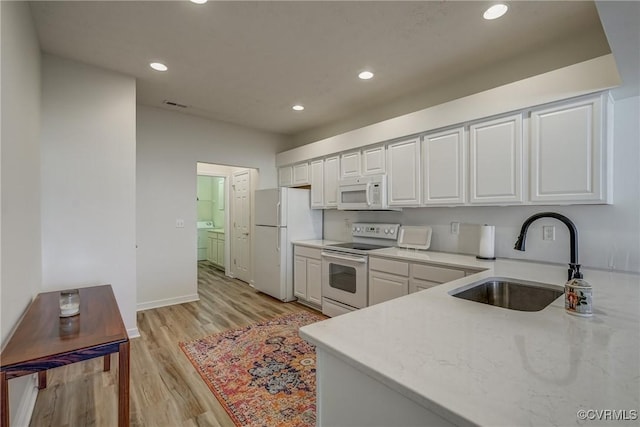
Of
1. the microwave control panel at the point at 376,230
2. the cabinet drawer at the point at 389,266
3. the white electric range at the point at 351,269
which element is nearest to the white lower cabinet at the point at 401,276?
the cabinet drawer at the point at 389,266

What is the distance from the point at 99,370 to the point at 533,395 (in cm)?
307

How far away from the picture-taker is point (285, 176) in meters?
4.94

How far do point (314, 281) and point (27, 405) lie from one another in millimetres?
2725

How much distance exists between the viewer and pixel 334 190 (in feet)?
13.1

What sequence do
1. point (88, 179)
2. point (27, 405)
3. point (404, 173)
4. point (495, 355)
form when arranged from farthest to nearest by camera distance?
point (404, 173) < point (88, 179) < point (27, 405) < point (495, 355)

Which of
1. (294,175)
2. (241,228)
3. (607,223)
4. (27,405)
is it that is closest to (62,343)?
(27,405)

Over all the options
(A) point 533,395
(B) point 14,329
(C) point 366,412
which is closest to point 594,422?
(A) point 533,395

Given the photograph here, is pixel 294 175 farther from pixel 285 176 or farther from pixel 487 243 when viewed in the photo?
pixel 487 243

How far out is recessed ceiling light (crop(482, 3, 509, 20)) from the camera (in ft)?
6.39

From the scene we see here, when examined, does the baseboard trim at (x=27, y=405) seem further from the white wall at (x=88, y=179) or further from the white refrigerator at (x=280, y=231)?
the white refrigerator at (x=280, y=231)

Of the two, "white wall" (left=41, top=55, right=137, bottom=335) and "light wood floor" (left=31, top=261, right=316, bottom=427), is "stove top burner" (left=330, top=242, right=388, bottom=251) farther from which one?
"white wall" (left=41, top=55, right=137, bottom=335)

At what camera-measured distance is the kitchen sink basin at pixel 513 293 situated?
5.40ft

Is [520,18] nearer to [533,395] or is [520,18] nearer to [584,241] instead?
[584,241]

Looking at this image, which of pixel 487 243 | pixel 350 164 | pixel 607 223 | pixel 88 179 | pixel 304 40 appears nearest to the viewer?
pixel 607 223
